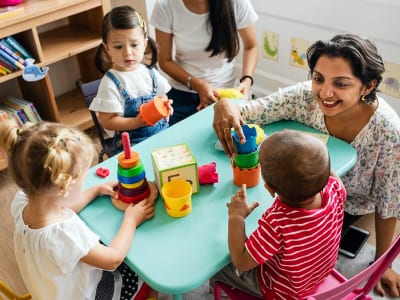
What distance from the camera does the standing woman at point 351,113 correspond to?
1.35 metres

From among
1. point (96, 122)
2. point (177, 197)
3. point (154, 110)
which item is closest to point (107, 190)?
point (177, 197)

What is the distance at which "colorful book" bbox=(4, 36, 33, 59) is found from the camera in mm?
2316

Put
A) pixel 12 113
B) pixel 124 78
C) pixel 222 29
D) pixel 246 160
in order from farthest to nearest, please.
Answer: pixel 12 113
pixel 222 29
pixel 124 78
pixel 246 160

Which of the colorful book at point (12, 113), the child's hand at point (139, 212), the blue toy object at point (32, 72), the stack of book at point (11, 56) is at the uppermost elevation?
the child's hand at point (139, 212)

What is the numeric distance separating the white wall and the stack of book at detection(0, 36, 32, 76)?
1465mm

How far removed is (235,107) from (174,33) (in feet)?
2.54

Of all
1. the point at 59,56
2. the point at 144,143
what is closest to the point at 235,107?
the point at 144,143

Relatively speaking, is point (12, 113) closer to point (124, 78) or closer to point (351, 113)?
point (124, 78)

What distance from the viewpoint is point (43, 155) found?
103 centimetres

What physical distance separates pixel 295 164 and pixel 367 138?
0.58 meters

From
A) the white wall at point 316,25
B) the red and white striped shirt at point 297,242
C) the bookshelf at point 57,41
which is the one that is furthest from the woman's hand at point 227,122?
the bookshelf at point 57,41

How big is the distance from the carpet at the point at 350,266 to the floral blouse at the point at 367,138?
34 centimetres

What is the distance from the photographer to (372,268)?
0.99 metres

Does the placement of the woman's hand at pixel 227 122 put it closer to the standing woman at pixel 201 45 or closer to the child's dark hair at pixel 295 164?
the child's dark hair at pixel 295 164
